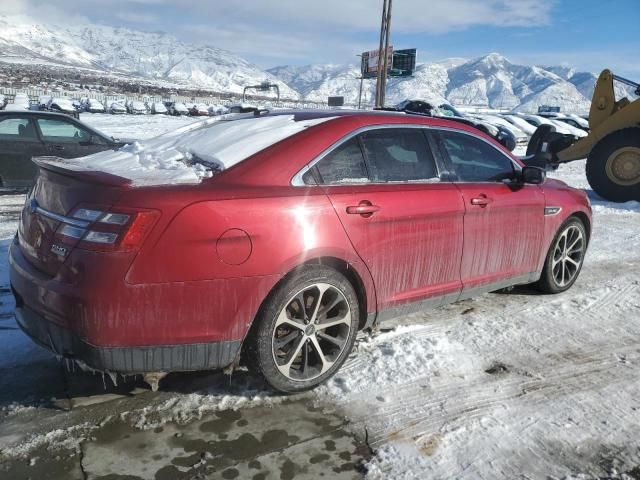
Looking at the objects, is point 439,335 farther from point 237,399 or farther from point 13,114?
point 13,114

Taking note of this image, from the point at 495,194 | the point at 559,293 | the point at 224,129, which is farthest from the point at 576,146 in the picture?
the point at 224,129

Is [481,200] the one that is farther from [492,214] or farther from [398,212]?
[398,212]

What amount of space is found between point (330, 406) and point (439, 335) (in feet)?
3.87

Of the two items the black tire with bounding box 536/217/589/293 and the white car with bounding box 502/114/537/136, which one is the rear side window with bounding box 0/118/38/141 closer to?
the black tire with bounding box 536/217/589/293

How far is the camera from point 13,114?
8.19 m

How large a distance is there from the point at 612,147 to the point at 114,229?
30.9 feet

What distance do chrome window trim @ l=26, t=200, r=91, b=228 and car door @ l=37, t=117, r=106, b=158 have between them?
5901 mm

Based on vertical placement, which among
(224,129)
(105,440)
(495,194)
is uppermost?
(224,129)

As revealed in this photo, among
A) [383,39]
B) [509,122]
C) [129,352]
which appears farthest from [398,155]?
[383,39]

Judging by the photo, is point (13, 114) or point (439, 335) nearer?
point (439, 335)

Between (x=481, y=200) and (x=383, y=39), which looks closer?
(x=481, y=200)

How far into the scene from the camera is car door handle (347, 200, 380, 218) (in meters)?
3.04

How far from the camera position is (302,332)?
2949 millimetres

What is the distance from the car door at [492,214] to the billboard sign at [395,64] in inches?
1952
